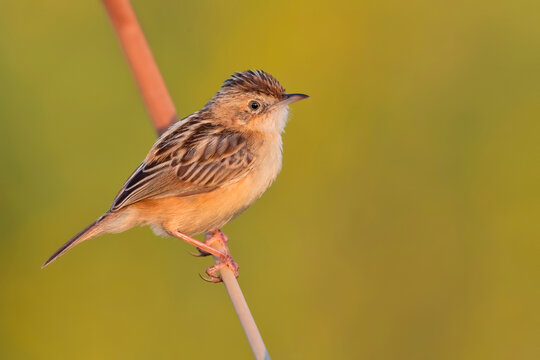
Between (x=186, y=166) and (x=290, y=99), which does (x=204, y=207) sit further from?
(x=290, y=99)

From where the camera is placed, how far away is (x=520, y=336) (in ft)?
19.7

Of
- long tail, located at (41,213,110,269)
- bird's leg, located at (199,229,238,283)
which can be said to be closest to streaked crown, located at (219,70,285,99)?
bird's leg, located at (199,229,238,283)

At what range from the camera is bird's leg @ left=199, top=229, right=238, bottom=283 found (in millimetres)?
4785

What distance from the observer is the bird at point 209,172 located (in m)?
4.87

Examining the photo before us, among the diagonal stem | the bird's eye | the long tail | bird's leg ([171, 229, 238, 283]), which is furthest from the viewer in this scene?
the bird's eye

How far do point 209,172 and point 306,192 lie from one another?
1.55m

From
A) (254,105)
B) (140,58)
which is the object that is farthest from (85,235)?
(254,105)

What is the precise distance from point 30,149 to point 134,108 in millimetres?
852

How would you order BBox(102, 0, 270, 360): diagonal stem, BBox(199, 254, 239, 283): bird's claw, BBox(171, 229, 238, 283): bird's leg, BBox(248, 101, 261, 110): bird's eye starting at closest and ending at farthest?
BBox(102, 0, 270, 360): diagonal stem → BBox(199, 254, 239, 283): bird's claw → BBox(171, 229, 238, 283): bird's leg → BBox(248, 101, 261, 110): bird's eye

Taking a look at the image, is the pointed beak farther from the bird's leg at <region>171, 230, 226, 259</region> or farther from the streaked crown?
the bird's leg at <region>171, 230, 226, 259</region>

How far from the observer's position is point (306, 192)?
20.7 ft

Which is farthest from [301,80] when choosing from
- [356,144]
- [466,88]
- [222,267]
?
[222,267]

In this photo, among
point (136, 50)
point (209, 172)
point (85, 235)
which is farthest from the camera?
point (209, 172)

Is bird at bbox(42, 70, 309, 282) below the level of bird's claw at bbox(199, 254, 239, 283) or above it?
above
